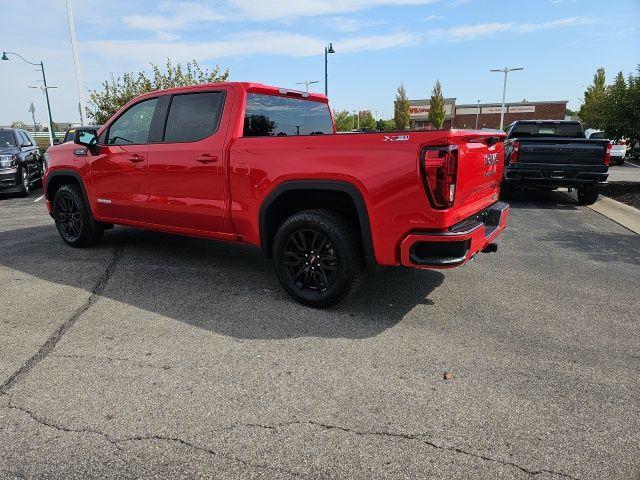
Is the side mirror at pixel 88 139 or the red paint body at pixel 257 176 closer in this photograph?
the red paint body at pixel 257 176

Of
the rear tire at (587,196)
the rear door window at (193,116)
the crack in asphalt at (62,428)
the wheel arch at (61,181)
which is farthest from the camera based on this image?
the rear tire at (587,196)

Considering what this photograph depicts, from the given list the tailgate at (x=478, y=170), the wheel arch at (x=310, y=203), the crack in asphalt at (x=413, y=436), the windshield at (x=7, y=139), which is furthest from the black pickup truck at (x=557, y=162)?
the windshield at (x=7, y=139)

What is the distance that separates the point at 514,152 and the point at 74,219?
798 centimetres

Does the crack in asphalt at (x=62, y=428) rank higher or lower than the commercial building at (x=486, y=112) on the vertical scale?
lower

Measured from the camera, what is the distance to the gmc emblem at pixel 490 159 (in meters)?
3.92

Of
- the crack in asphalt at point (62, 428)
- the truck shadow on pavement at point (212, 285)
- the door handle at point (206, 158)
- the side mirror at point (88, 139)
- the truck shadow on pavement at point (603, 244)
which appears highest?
the side mirror at point (88, 139)

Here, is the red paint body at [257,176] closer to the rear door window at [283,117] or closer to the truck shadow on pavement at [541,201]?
the rear door window at [283,117]

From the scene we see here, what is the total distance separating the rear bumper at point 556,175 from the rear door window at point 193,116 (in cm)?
699

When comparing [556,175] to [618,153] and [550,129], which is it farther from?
[618,153]

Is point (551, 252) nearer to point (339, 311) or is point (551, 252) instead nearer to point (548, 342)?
point (548, 342)

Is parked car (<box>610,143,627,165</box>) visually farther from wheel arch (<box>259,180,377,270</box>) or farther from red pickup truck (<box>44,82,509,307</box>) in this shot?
wheel arch (<box>259,180,377,270</box>)

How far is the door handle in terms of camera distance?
4.36 meters

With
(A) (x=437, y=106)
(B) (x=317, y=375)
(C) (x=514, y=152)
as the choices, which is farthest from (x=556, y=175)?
(A) (x=437, y=106)

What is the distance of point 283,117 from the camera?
4.86 m
